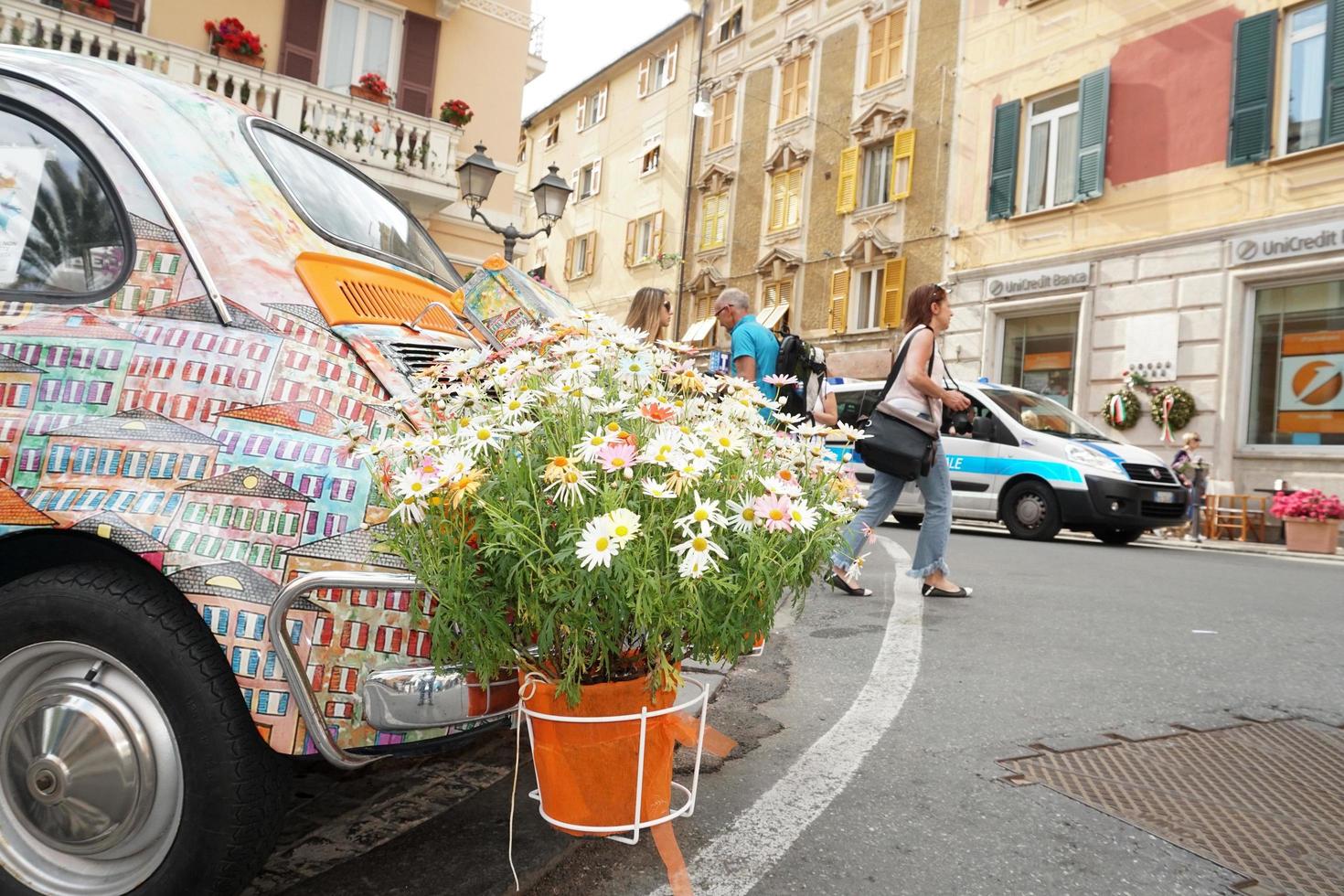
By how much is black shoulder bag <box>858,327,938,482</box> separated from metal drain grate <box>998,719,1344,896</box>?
2398 millimetres

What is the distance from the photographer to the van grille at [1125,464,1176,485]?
11.3m

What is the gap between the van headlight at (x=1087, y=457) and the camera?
445 inches

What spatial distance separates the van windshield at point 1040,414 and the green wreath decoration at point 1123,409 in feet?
14.6

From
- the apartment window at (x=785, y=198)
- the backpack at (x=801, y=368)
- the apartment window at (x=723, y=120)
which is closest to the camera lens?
the backpack at (x=801, y=368)

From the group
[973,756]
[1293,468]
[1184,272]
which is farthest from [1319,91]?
[973,756]

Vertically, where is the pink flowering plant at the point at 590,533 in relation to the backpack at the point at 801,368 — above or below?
below

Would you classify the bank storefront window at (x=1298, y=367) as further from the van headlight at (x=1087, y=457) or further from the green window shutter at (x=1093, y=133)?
the van headlight at (x=1087, y=457)

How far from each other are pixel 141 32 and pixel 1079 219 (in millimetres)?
16145

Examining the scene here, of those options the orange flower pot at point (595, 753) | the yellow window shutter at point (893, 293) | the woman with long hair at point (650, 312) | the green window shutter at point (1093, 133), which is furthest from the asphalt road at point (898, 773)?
the yellow window shutter at point (893, 293)

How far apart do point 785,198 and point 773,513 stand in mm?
24752

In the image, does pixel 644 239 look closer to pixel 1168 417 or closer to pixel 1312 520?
pixel 1168 417

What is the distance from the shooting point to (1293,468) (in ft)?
47.9

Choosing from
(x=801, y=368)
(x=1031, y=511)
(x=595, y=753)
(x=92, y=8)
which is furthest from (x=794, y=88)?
(x=595, y=753)

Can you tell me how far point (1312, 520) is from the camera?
12641 mm
